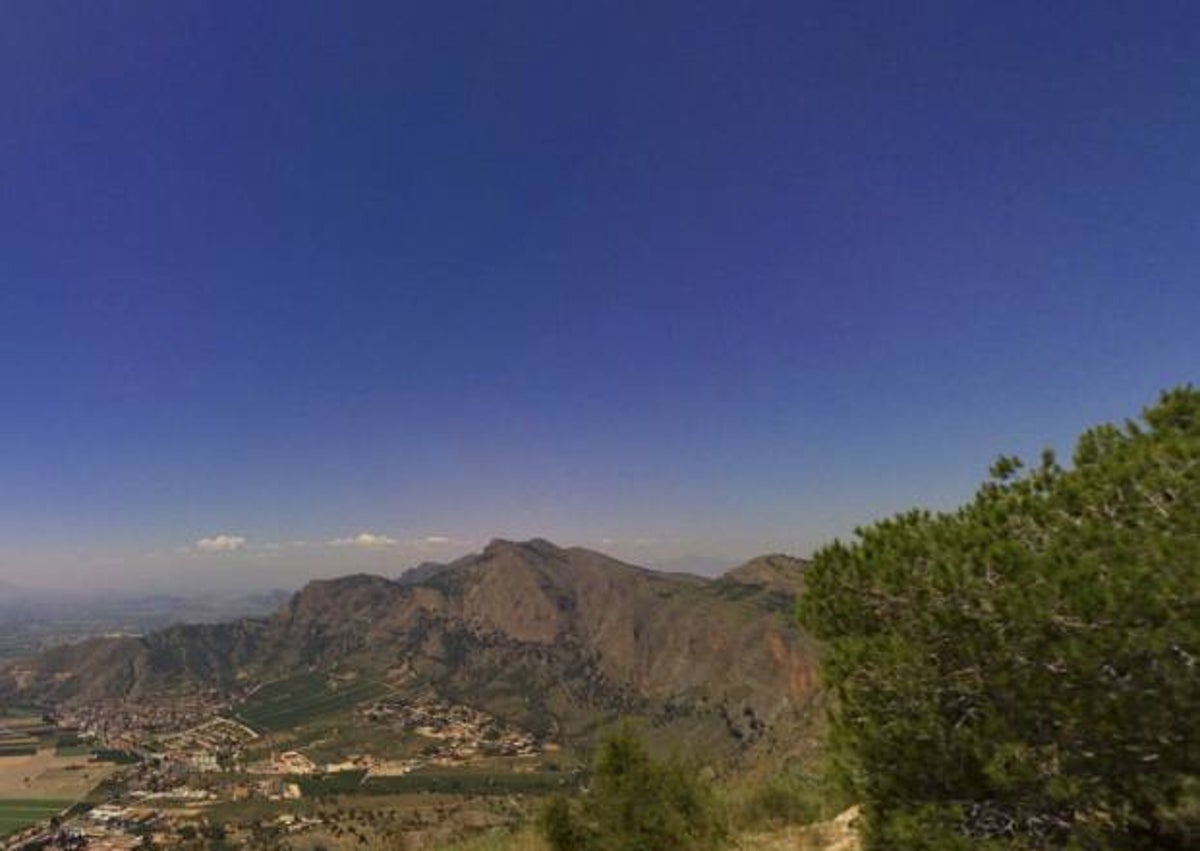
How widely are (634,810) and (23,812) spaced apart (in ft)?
635

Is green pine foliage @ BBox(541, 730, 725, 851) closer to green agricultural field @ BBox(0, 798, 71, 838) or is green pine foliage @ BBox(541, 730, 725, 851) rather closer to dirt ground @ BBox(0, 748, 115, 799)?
green agricultural field @ BBox(0, 798, 71, 838)

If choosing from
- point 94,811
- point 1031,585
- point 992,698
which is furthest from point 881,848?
point 94,811

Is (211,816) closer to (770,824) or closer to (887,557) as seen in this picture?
(770,824)

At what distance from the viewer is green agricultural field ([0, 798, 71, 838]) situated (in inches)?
5330

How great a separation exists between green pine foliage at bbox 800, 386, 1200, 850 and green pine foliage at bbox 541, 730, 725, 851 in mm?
5703

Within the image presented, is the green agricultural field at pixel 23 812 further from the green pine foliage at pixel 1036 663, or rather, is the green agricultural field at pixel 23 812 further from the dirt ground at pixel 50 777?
the green pine foliage at pixel 1036 663

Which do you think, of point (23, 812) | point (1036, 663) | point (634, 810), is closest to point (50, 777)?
point (23, 812)

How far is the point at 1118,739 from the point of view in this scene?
905 centimetres

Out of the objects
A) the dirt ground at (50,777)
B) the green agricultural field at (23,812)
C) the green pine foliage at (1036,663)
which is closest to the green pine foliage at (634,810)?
the green pine foliage at (1036,663)

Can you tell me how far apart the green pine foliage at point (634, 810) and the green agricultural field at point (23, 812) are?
17116cm

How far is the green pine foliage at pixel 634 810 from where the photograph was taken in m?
15.6

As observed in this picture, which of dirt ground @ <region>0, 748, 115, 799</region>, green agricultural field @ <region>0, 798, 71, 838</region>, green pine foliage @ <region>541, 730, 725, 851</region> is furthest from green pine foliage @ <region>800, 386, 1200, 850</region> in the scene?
dirt ground @ <region>0, 748, 115, 799</region>

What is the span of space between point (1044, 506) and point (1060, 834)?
470 cm

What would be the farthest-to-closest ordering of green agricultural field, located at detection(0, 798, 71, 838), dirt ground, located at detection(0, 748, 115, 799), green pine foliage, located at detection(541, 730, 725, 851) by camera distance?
dirt ground, located at detection(0, 748, 115, 799)
green agricultural field, located at detection(0, 798, 71, 838)
green pine foliage, located at detection(541, 730, 725, 851)
